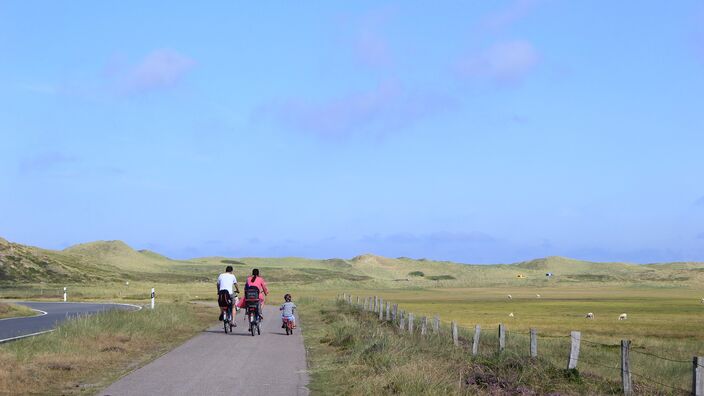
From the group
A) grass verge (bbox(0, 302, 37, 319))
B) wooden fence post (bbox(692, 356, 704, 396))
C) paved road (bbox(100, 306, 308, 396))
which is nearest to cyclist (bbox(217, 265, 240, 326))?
paved road (bbox(100, 306, 308, 396))

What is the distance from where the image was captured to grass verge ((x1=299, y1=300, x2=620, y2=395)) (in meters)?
13.6

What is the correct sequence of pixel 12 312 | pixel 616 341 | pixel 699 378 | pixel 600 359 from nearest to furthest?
pixel 699 378 → pixel 600 359 → pixel 616 341 → pixel 12 312

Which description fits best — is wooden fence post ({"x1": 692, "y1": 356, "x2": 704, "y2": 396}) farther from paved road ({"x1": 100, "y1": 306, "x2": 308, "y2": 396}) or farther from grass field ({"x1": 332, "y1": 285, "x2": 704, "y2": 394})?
paved road ({"x1": 100, "y1": 306, "x2": 308, "y2": 396})

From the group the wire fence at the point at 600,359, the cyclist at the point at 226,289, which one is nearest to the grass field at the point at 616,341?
the wire fence at the point at 600,359

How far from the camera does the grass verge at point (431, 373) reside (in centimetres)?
1355

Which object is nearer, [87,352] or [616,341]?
[87,352]

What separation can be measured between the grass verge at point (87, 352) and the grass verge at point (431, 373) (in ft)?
13.5

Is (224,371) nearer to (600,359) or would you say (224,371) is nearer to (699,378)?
(699,378)

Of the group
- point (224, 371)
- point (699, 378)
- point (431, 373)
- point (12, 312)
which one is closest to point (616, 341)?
Result: point (431, 373)

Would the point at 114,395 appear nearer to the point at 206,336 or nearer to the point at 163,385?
the point at 163,385

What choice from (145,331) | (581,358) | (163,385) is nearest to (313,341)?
(145,331)

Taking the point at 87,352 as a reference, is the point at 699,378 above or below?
above

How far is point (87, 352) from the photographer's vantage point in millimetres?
18625

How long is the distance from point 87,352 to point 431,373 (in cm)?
869
